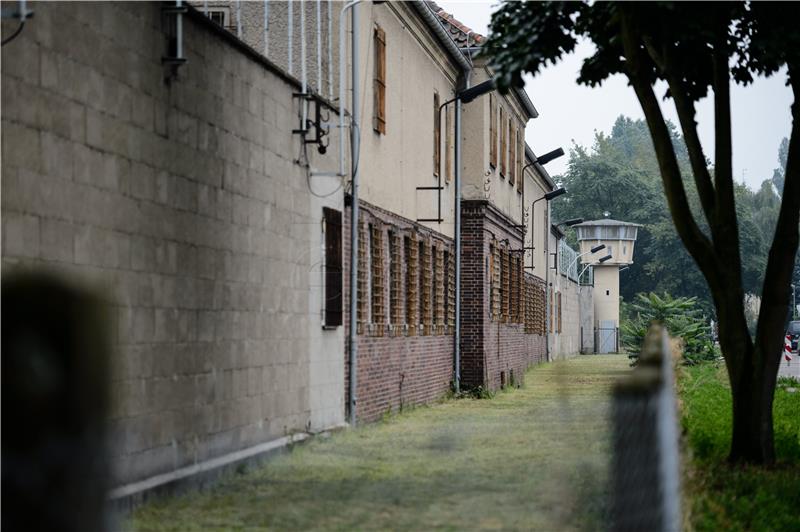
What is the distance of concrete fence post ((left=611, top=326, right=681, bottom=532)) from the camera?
294cm

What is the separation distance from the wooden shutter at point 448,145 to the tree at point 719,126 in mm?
14290

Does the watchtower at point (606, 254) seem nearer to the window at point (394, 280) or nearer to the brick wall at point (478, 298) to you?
the brick wall at point (478, 298)

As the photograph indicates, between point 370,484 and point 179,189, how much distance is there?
116 inches

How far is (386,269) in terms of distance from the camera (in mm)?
21188

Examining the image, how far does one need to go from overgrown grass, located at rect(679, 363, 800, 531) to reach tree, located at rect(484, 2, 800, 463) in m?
0.54

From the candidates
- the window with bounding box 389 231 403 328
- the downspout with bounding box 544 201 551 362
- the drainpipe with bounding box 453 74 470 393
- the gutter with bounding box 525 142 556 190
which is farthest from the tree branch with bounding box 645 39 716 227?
the downspout with bounding box 544 201 551 362

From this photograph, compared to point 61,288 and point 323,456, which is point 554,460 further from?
point 61,288

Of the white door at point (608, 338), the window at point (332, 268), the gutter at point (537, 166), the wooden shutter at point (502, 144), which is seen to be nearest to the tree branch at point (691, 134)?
the window at point (332, 268)

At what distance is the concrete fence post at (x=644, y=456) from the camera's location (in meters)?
2.94

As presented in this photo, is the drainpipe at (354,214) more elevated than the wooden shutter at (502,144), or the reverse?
the wooden shutter at (502,144)

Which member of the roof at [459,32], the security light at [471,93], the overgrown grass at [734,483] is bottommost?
the overgrown grass at [734,483]

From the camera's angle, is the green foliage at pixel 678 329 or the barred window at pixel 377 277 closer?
the barred window at pixel 377 277

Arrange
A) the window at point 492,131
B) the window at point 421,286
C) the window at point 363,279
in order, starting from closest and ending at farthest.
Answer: the window at point 363,279
the window at point 421,286
the window at point 492,131

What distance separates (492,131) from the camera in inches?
1294
